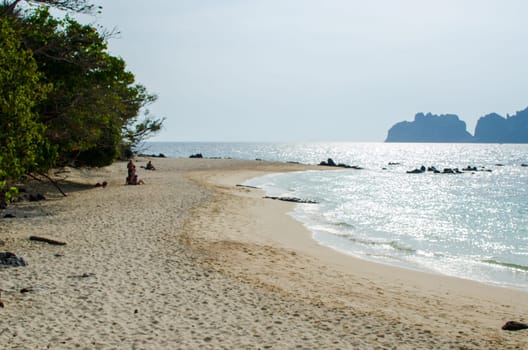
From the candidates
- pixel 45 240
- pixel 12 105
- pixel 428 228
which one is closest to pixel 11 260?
pixel 45 240

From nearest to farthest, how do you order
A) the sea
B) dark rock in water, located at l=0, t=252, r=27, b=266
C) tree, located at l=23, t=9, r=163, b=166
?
dark rock in water, located at l=0, t=252, r=27, b=266, the sea, tree, located at l=23, t=9, r=163, b=166

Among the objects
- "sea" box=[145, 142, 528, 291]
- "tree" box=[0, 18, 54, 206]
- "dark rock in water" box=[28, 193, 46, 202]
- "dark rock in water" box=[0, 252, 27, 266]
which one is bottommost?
"sea" box=[145, 142, 528, 291]

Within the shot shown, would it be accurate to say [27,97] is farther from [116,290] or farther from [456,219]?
[456,219]

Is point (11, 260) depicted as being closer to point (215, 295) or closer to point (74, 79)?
point (215, 295)

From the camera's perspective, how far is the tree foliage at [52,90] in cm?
1386

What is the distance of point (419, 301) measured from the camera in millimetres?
12508

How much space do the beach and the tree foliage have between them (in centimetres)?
346

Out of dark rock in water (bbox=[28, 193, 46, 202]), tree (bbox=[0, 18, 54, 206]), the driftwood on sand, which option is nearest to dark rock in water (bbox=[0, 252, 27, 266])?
tree (bbox=[0, 18, 54, 206])

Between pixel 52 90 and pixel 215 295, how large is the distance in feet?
51.8

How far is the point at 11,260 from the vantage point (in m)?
13.0

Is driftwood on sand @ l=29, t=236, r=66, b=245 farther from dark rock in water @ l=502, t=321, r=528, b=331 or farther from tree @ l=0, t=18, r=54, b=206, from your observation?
dark rock in water @ l=502, t=321, r=528, b=331

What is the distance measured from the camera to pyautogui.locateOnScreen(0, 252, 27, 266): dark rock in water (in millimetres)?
12922

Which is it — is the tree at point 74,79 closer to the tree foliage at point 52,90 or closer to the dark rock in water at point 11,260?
the tree foliage at point 52,90

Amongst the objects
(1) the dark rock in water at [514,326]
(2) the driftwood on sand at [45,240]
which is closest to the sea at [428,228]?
(1) the dark rock in water at [514,326]
